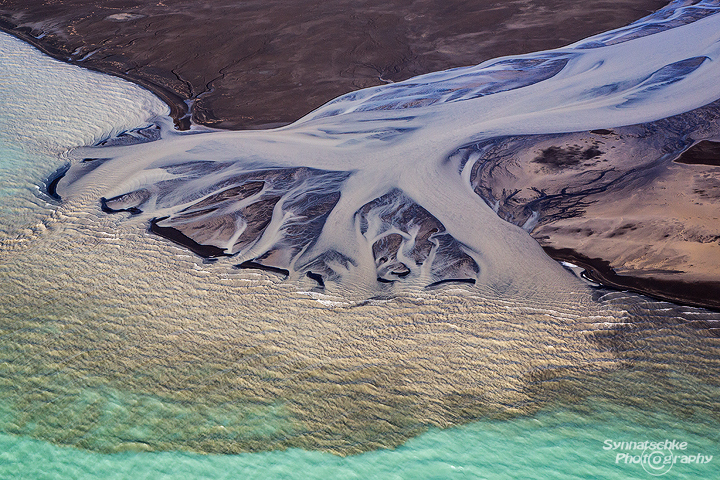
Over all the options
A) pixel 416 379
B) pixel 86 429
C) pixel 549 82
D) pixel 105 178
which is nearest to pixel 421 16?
pixel 549 82

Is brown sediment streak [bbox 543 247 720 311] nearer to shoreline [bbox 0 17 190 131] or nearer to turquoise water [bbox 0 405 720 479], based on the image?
turquoise water [bbox 0 405 720 479]

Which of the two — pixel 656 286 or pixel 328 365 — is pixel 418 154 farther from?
pixel 328 365

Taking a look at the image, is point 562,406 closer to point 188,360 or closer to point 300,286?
point 300,286

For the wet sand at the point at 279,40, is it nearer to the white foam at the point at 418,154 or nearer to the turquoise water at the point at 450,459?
the white foam at the point at 418,154

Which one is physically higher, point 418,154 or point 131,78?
point 131,78

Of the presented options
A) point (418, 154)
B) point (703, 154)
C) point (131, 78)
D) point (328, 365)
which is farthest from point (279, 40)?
point (328, 365)

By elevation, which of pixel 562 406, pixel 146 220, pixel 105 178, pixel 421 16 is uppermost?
pixel 421 16

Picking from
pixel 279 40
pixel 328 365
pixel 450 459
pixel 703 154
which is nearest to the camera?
pixel 450 459
